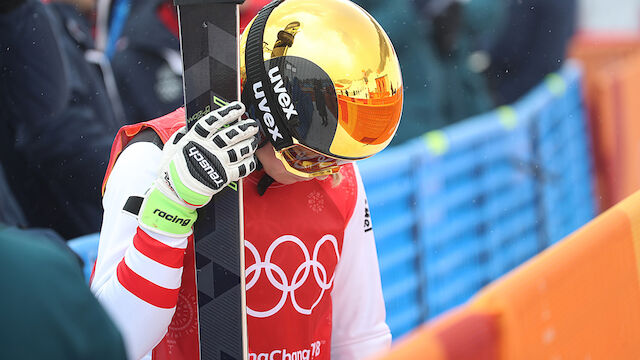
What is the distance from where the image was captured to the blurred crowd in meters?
3.79

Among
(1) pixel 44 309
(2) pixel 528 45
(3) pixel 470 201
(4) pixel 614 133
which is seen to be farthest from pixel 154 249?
(4) pixel 614 133

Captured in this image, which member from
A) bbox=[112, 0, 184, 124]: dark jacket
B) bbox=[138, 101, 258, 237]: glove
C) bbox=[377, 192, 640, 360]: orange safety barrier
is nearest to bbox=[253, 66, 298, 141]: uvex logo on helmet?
bbox=[138, 101, 258, 237]: glove

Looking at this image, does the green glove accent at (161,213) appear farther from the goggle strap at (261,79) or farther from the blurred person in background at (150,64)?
the blurred person in background at (150,64)

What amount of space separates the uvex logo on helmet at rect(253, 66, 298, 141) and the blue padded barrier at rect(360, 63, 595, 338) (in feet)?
8.61

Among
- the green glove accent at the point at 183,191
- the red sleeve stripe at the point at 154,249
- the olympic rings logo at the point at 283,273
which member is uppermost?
the green glove accent at the point at 183,191

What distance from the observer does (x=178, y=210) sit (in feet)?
6.93

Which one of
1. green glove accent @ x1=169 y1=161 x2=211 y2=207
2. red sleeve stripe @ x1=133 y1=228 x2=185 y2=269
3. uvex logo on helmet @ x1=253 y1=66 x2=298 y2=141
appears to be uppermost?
uvex logo on helmet @ x1=253 y1=66 x2=298 y2=141

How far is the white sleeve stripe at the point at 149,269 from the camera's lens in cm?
210

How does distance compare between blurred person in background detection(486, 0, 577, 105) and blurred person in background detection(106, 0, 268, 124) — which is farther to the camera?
blurred person in background detection(486, 0, 577, 105)

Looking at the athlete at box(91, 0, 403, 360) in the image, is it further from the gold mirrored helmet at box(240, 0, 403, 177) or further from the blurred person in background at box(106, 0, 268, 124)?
the blurred person in background at box(106, 0, 268, 124)

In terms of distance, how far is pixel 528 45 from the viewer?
8.10 m

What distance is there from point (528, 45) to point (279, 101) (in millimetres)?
6303

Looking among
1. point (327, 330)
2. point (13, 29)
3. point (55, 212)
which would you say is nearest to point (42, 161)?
point (55, 212)

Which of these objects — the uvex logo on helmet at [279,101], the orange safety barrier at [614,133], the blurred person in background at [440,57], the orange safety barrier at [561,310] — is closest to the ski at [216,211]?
the uvex logo on helmet at [279,101]
